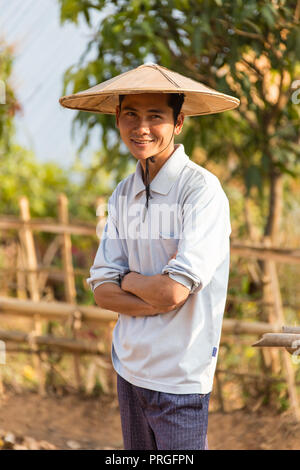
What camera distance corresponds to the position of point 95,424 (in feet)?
12.1

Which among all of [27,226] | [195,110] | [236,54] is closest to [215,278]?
[195,110]

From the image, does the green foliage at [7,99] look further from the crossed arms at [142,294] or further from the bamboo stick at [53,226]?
the crossed arms at [142,294]

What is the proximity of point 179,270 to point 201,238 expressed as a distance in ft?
0.34

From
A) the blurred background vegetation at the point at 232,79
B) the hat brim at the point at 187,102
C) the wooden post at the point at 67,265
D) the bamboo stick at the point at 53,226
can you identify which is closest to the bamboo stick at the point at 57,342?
the wooden post at the point at 67,265

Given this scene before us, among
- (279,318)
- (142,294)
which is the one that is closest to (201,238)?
(142,294)

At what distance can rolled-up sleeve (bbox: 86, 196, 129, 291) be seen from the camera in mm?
1767

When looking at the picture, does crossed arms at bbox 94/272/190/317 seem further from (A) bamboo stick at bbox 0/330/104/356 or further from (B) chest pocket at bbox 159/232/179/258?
(A) bamboo stick at bbox 0/330/104/356

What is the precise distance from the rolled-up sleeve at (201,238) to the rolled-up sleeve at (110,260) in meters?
0.20

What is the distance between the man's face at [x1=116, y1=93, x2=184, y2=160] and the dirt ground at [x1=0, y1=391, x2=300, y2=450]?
2099 mm

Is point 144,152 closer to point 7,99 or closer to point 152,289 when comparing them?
point 152,289

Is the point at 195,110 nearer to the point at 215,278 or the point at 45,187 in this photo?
the point at 215,278

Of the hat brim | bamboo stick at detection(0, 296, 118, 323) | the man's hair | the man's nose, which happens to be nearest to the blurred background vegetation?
bamboo stick at detection(0, 296, 118, 323)

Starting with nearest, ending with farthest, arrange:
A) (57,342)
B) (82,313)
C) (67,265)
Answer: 1. (82,313)
2. (57,342)
3. (67,265)

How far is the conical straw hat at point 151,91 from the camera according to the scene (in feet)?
5.20
